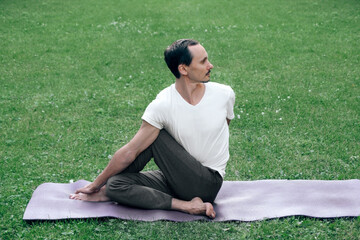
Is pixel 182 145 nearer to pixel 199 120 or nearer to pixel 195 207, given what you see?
pixel 199 120

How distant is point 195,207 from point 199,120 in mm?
768

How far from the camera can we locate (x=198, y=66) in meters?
3.99

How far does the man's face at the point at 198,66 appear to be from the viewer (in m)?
3.98

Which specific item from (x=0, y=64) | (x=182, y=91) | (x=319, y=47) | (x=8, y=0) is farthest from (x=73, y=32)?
(x=182, y=91)

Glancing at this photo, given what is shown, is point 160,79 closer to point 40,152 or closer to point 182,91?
point 40,152

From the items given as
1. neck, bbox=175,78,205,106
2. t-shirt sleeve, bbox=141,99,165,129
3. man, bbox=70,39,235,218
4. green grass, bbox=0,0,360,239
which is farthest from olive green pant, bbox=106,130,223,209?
neck, bbox=175,78,205,106

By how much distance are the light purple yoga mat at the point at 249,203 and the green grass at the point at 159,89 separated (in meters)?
0.10

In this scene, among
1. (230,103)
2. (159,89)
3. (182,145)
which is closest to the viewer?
(182,145)

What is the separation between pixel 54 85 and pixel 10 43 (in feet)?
10.8

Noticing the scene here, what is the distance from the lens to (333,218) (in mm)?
4066

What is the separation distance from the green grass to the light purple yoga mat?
3.8 inches

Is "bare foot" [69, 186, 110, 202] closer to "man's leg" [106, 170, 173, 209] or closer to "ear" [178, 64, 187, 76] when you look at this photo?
"man's leg" [106, 170, 173, 209]

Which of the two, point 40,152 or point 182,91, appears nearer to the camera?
point 182,91

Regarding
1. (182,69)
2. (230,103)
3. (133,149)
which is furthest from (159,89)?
(133,149)
